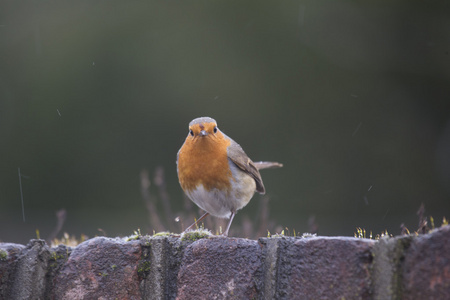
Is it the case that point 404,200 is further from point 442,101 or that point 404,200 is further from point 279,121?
point 279,121

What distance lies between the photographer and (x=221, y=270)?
5.62 ft

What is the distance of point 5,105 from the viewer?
7438mm

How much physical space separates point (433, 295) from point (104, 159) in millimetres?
6159

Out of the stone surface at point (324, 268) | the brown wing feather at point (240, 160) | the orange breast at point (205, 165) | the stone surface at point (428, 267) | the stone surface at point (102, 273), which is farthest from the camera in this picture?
the brown wing feather at point (240, 160)

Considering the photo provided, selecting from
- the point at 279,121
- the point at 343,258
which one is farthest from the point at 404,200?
the point at 343,258

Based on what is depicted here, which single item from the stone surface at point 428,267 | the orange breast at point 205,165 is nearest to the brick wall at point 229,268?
the stone surface at point 428,267

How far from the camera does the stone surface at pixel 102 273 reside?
1.78 meters

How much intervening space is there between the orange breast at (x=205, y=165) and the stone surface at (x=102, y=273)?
76 centimetres

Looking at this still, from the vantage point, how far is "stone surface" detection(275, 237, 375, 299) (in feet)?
4.86

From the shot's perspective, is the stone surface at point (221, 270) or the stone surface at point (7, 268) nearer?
the stone surface at point (221, 270)

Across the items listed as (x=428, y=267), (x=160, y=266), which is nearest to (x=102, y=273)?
(x=160, y=266)

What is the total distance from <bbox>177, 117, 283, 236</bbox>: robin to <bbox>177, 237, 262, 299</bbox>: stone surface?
2.48ft

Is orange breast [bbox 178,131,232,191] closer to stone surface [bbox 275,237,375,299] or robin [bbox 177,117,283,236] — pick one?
robin [bbox 177,117,283,236]

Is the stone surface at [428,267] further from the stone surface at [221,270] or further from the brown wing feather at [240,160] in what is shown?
the brown wing feather at [240,160]
